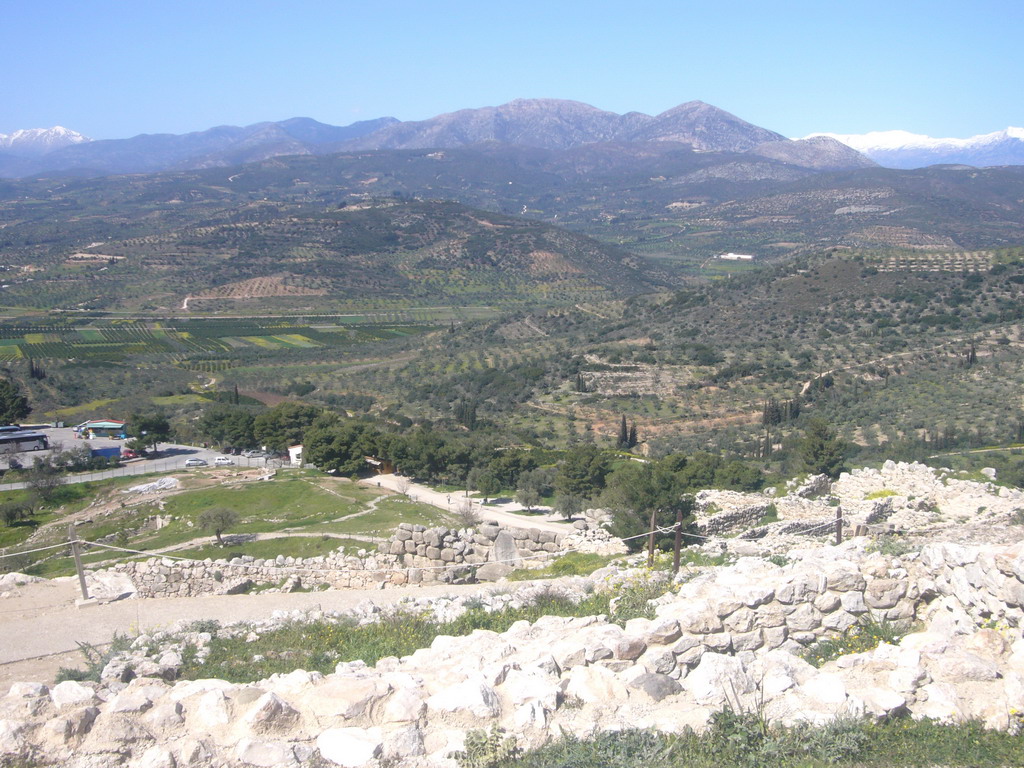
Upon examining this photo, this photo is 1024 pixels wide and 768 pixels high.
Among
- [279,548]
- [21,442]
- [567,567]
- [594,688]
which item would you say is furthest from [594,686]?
[21,442]

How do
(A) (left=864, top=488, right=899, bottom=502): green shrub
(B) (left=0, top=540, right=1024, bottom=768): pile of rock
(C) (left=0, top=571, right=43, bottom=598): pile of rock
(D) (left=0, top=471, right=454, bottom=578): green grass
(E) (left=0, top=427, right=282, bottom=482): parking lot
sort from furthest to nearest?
(E) (left=0, top=427, right=282, bottom=482): parking lot < (A) (left=864, top=488, right=899, bottom=502): green shrub < (D) (left=0, top=471, right=454, bottom=578): green grass < (C) (left=0, top=571, right=43, bottom=598): pile of rock < (B) (left=0, top=540, right=1024, bottom=768): pile of rock

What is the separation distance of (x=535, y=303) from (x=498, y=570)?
376 ft

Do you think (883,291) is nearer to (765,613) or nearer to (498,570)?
(498,570)

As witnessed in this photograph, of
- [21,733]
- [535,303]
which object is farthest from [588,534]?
[535,303]

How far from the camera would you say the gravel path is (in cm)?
1120

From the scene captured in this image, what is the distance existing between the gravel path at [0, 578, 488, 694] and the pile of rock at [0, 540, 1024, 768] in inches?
149

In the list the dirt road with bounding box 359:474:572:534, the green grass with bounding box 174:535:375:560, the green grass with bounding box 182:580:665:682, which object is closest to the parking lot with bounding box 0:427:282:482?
the dirt road with bounding box 359:474:572:534

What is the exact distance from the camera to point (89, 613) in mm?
13586

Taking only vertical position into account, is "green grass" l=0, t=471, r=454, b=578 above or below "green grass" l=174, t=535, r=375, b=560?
below

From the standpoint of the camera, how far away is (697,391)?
181 feet

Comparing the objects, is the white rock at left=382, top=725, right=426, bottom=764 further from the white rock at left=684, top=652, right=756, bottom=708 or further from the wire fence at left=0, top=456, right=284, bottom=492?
the wire fence at left=0, top=456, right=284, bottom=492

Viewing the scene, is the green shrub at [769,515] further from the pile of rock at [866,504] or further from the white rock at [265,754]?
the white rock at [265,754]

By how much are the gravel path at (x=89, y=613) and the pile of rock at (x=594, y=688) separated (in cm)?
378

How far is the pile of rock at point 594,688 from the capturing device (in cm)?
661
